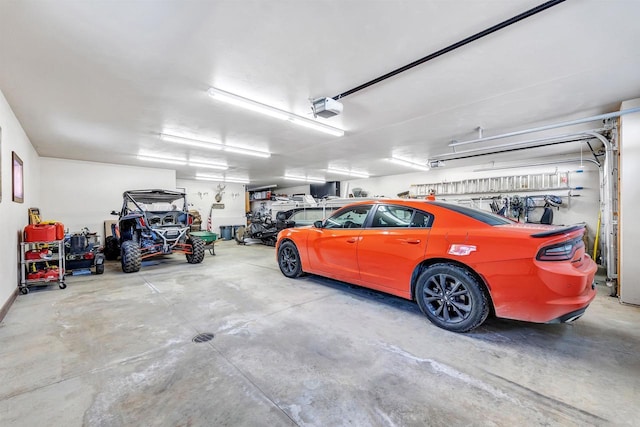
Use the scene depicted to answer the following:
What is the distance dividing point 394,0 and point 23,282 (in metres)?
6.25

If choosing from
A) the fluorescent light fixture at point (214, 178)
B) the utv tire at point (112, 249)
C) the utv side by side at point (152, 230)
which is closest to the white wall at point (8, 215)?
the utv side by side at point (152, 230)

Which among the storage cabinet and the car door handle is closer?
the car door handle

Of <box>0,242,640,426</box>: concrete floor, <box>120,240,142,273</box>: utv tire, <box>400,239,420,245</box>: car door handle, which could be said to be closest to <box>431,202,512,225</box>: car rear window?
<box>400,239,420,245</box>: car door handle

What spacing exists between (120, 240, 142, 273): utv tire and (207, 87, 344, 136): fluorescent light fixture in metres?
3.92

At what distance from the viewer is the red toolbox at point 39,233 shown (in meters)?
4.18

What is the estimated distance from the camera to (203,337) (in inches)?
100

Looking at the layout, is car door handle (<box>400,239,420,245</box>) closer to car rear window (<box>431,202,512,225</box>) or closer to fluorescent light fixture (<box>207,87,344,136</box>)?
car rear window (<box>431,202,512,225</box>)

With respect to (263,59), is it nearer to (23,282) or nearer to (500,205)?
(23,282)

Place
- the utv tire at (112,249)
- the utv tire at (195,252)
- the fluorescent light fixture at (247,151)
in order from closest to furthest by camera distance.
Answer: the utv tire at (195,252) < the fluorescent light fixture at (247,151) < the utv tire at (112,249)

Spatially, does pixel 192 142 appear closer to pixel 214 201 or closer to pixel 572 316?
pixel 572 316

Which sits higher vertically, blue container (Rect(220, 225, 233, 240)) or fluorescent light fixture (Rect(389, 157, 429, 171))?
fluorescent light fixture (Rect(389, 157, 429, 171))

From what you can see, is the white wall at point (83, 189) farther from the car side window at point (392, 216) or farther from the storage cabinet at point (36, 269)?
the car side window at point (392, 216)

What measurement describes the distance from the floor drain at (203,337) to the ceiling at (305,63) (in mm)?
2917

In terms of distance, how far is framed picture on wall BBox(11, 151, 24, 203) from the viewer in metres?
4.02
